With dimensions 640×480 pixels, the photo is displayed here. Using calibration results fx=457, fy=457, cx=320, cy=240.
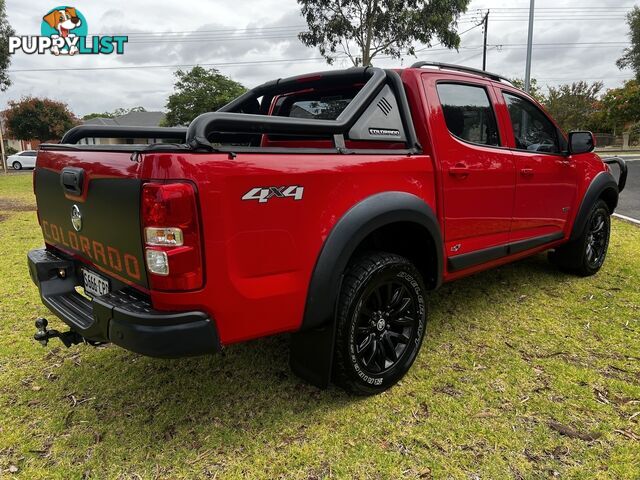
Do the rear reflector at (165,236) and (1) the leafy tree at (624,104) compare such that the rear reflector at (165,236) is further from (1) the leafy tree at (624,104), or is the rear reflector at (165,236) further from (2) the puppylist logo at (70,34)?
(1) the leafy tree at (624,104)

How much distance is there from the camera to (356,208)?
7.63ft

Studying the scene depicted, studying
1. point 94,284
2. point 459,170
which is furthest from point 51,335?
point 459,170

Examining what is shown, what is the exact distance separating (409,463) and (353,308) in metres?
0.76

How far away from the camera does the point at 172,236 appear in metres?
1.79

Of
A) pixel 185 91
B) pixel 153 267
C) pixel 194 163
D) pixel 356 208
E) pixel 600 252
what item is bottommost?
pixel 600 252

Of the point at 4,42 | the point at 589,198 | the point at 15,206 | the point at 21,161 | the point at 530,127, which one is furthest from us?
the point at 21,161

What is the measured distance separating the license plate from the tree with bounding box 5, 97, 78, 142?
41.0m

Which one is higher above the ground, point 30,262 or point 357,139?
point 357,139

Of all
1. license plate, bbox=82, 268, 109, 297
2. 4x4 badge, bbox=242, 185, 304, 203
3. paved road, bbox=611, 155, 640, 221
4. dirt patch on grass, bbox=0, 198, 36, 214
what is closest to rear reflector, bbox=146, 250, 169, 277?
4x4 badge, bbox=242, 185, 304, 203

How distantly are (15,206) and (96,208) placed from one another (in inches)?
394

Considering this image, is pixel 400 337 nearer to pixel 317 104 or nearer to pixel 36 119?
pixel 317 104

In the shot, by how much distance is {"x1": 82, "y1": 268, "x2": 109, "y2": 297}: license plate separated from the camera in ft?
7.50

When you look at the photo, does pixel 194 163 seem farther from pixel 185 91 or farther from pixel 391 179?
pixel 185 91

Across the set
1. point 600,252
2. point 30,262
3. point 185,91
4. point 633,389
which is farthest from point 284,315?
point 185,91
